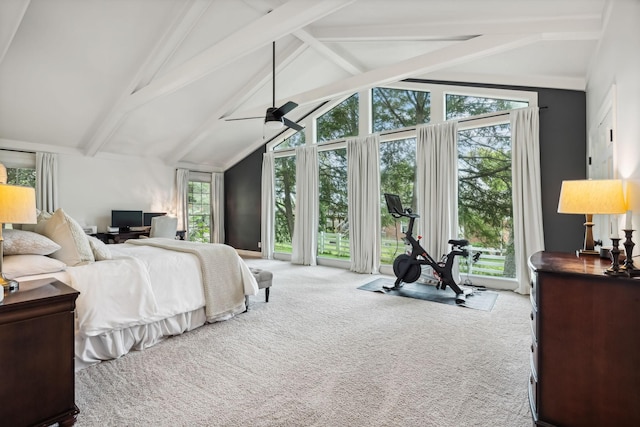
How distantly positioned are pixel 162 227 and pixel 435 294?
5.15m

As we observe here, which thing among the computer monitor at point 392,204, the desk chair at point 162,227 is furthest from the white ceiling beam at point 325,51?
Answer: the desk chair at point 162,227

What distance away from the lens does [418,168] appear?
5.22m

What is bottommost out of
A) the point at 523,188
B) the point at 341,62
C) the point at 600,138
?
the point at 523,188

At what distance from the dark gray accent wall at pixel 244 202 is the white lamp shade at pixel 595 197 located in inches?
259

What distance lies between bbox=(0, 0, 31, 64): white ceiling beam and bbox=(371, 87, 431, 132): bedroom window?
479 centimetres

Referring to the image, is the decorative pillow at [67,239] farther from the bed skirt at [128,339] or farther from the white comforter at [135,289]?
the bed skirt at [128,339]

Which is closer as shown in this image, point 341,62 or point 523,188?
point 523,188

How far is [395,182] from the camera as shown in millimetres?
5703

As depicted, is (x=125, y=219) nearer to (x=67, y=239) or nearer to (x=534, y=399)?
(x=67, y=239)

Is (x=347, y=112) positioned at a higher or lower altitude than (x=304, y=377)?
higher

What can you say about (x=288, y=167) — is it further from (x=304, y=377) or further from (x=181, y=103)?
(x=304, y=377)

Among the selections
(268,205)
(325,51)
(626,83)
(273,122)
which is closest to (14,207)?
(273,122)

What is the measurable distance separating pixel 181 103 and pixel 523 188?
18.5 feet

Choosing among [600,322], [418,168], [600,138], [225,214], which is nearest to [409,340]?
[600,322]
